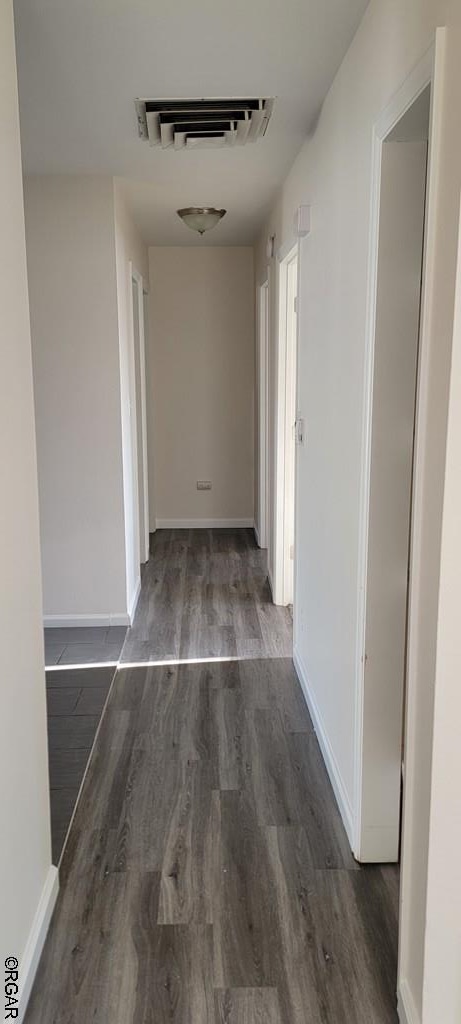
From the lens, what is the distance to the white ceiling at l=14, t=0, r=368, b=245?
80.7 inches

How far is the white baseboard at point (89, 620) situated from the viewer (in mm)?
4324

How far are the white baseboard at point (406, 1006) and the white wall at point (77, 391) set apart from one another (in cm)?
283

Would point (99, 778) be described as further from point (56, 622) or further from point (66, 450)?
point (66, 450)

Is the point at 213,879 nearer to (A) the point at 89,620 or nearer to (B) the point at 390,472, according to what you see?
(B) the point at 390,472

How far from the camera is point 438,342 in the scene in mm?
1400

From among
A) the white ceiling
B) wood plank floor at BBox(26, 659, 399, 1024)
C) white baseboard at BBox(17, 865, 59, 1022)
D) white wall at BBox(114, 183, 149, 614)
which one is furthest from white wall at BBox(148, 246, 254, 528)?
white baseboard at BBox(17, 865, 59, 1022)

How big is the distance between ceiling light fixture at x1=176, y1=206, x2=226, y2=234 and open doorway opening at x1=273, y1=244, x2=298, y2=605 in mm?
514

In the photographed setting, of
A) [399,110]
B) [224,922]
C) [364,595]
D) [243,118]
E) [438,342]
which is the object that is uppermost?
[243,118]

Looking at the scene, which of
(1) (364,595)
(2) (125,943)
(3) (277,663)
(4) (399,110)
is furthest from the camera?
(3) (277,663)

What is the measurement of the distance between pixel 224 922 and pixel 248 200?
3.78m

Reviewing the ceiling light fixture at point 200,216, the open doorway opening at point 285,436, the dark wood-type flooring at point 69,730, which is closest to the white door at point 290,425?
the open doorway opening at point 285,436

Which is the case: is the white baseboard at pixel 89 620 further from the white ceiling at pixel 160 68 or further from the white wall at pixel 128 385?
the white ceiling at pixel 160 68

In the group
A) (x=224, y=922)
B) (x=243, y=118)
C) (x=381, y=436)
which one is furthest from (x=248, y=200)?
(x=224, y=922)

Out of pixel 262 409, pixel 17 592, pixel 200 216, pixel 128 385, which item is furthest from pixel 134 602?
pixel 17 592
